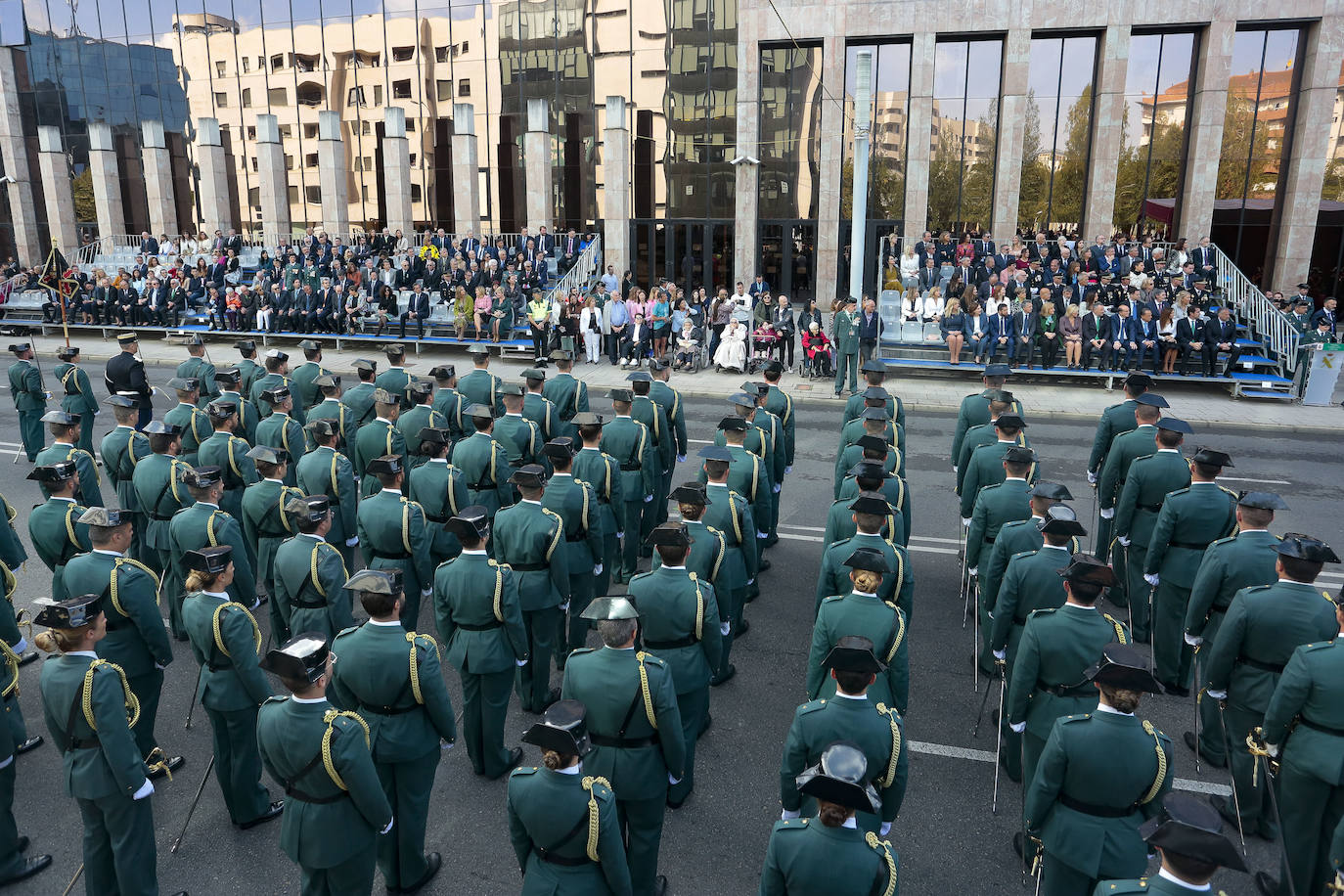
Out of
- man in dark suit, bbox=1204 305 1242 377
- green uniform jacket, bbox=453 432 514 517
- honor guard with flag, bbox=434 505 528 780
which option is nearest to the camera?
honor guard with flag, bbox=434 505 528 780

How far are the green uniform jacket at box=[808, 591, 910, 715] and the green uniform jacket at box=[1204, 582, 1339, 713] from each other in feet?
7.14

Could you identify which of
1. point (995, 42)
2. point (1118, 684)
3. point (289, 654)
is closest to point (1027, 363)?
point (995, 42)

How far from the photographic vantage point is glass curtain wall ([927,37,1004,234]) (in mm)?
29078

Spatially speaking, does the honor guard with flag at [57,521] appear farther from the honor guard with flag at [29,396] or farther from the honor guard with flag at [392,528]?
the honor guard with flag at [29,396]

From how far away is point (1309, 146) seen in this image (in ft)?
84.1

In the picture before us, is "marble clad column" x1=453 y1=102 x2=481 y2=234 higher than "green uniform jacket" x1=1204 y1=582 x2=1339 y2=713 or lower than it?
higher

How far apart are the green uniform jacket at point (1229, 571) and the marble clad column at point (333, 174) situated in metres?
34.7

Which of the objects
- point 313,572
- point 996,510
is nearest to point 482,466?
point 313,572

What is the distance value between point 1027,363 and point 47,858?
21110 mm

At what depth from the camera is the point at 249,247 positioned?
3681cm

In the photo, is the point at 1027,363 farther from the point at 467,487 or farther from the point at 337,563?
the point at 337,563

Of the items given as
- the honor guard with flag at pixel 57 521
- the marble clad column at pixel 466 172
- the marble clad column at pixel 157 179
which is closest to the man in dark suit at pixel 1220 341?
the honor guard with flag at pixel 57 521

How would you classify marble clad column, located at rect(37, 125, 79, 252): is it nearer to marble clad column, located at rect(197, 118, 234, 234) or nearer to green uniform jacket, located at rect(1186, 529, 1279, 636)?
marble clad column, located at rect(197, 118, 234, 234)

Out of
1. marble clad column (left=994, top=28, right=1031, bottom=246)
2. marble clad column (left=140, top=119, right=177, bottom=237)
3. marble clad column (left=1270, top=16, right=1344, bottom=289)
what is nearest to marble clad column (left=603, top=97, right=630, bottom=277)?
marble clad column (left=994, top=28, right=1031, bottom=246)
